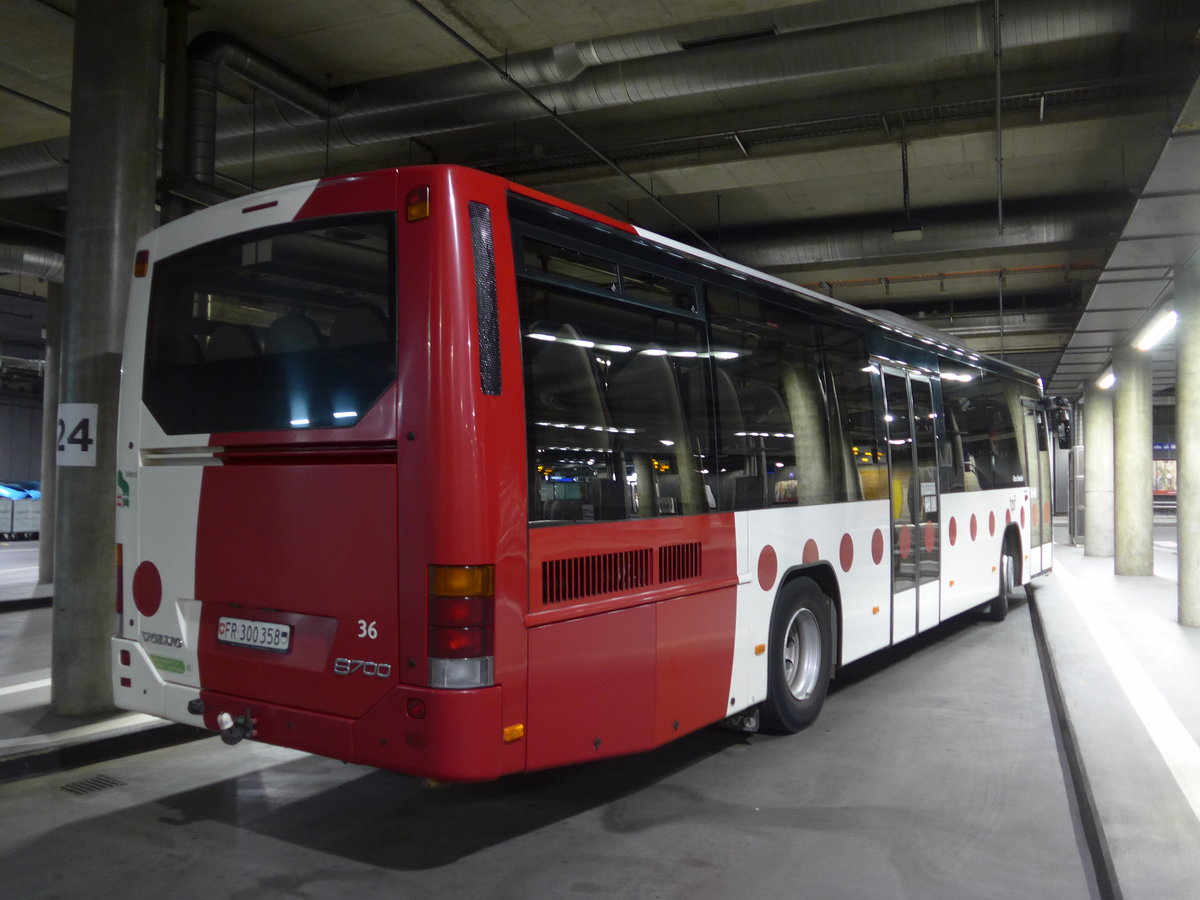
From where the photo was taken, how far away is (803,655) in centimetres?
663

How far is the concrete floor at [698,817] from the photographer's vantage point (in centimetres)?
409

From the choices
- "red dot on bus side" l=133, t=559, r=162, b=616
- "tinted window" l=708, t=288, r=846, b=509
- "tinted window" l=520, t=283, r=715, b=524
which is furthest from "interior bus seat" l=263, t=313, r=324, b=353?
"tinted window" l=708, t=288, r=846, b=509

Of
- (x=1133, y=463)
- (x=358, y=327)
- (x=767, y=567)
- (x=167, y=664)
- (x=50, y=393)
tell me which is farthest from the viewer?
(x=1133, y=463)

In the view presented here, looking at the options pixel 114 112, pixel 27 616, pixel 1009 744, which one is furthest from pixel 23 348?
pixel 1009 744

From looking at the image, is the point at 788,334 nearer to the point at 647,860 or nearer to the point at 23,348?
the point at 647,860

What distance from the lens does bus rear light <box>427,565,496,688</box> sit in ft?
12.6

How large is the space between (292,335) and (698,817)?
3121 millimetres

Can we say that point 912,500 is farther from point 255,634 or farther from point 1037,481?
point 1037,481

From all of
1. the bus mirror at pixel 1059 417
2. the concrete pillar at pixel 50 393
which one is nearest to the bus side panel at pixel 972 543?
the bus mirror at pixel 1059 417

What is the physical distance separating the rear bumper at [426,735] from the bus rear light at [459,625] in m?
0.07

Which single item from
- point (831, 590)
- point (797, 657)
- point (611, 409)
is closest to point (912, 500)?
point (831, 590)

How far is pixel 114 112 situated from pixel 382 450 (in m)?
4.59

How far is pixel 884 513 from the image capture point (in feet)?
25.4

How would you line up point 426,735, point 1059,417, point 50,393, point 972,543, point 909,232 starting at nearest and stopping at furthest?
point 426,735 < point 972,543 < point 909,232 < point 1059,417 < point 50,393
